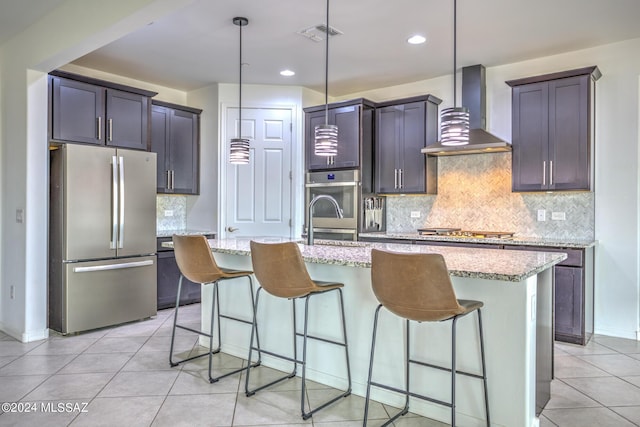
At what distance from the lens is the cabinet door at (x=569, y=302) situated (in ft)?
12.3

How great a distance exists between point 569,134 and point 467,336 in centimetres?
264

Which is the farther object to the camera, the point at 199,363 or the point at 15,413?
the point at 199,363

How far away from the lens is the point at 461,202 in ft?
16.2

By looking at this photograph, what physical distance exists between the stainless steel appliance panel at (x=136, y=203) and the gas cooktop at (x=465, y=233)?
9.29 ft

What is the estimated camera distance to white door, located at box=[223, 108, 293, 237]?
A: 538cm

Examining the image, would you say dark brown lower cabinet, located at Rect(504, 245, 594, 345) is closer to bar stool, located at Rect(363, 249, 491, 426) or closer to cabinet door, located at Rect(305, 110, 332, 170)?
bar stool, located at Rect(363, 249, 491, 426)

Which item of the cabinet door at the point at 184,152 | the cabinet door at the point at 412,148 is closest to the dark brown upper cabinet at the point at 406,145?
the cabinet door at the point at 412,148

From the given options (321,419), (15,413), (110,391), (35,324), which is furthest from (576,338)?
(35,324)

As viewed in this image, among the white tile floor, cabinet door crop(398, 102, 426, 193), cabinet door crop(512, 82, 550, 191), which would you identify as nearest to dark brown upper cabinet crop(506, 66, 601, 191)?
cabinet door crop(512, 82, 550, 191)

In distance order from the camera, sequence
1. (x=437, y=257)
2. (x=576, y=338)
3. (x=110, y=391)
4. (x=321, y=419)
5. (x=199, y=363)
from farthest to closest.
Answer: (x=576, y=338) < (x=199, y=363) < (x=110, y=391) < (x=321, y=419) < (x=437, y=257)

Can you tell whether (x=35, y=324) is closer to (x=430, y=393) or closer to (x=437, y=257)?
(x=430, y=393)

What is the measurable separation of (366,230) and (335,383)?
8.13 ft

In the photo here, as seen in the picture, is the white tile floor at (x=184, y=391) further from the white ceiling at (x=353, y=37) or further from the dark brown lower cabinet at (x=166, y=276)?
the white ceiling at (x=353, y=37)

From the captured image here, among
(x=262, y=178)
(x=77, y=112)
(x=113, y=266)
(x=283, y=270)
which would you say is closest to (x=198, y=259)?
(x=283, y=270)
